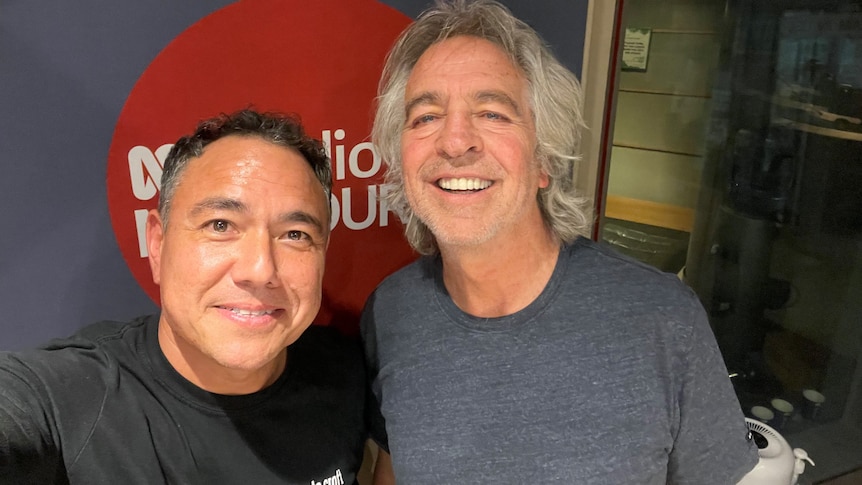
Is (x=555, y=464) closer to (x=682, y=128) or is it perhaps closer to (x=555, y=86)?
(x=555, y=86)

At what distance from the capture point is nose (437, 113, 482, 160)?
114 cm

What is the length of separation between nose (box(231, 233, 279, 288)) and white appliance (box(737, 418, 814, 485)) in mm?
1289

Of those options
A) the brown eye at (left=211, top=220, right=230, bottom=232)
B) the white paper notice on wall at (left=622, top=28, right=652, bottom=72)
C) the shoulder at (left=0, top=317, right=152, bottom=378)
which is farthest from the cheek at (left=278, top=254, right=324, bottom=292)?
the white paper notice on wall at (left=622, top=28, right=652, bottom=72)

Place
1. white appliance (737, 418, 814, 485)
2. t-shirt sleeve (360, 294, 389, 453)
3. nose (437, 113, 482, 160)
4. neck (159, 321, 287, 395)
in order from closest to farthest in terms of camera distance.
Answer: neck (159, 321, 287, 395) < nose (437, 113, 482, 160) < t-shirt sleeve (360, 294, 389, 453) < white appliance (737, 418, 814, 485)

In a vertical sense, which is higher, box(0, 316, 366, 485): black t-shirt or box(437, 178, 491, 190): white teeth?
box(437, 178, 491, 190): white teeth

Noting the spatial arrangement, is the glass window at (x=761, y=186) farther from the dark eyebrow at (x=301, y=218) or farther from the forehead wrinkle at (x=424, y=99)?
the dark eyebrow at (x=301, y=218)

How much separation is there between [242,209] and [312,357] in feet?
1.27

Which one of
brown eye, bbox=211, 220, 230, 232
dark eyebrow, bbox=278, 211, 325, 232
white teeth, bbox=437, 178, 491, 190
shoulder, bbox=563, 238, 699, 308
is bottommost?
shoulder, bbox=563, 238, 699, 308

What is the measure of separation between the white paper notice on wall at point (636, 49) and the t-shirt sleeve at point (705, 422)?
1022 mm

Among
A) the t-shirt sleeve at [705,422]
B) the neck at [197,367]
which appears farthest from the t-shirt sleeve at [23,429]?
the t-shirt sleeve at [705,422]

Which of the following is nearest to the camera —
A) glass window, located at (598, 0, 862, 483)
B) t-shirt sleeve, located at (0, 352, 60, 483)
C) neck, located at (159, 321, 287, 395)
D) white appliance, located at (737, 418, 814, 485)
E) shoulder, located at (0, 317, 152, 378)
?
t-shirt sleeve, located at (0, 352, 60, 483)

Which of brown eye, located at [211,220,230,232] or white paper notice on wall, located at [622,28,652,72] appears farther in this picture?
white paper notice on wall, located at [622,28,652,72]

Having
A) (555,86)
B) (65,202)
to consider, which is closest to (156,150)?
(65,202)

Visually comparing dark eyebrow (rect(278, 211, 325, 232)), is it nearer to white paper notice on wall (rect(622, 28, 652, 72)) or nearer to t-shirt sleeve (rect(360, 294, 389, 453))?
t-shirt sleeve (rect(360, 294, 389, 453))
